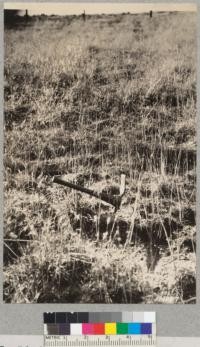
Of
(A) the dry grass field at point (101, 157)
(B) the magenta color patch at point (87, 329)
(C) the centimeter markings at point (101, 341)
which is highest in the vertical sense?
(A) the dry grass field at point (101, 157)

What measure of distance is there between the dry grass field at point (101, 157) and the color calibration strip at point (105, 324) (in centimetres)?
5

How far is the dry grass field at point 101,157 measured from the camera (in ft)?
5.62

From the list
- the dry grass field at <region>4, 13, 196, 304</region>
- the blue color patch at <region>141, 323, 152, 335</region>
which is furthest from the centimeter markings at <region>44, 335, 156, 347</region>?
the dry grass field at <region>4, 13, 196, 304</region>

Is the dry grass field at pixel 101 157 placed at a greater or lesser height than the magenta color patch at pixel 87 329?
greater

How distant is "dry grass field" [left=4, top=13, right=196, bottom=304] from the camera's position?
171cm

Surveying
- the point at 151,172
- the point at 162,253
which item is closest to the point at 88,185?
the point at 151,172

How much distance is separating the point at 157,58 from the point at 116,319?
893 millimetres

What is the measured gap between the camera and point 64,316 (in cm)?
172

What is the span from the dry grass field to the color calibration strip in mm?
53

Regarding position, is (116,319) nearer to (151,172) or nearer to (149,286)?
(149,286)

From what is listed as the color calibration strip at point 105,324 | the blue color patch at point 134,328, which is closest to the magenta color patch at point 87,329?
the color calibration strip at point 105,324

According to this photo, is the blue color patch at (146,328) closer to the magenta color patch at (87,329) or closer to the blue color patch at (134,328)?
the blue color patch at (134,328)

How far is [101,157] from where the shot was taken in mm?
1739

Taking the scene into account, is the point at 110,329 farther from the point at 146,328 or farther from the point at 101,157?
the point at 101,157
